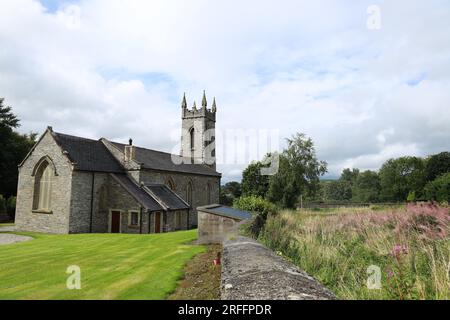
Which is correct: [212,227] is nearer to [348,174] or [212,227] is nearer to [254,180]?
[254,180]

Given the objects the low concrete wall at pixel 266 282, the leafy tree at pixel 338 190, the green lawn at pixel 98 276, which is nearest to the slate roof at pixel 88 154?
the green lawn at pixel 98 276

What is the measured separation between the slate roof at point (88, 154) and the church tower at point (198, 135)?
21.1 metres

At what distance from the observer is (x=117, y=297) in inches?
249

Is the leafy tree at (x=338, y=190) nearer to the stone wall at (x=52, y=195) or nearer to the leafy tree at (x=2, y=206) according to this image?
the leafy tree at (x=2, y=206)

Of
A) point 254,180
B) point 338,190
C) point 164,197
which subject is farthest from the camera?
point 338,190

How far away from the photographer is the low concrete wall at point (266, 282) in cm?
389

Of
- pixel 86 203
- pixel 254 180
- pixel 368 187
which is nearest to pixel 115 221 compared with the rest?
pixel 86 203

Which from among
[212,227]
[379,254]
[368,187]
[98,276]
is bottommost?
[98,276]

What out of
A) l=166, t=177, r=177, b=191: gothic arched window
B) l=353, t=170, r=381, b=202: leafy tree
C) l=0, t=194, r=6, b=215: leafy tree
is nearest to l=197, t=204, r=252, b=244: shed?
l=166, t=177, r=177, b=191: gothic arched window

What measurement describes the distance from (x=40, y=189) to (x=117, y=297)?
82.0 feet

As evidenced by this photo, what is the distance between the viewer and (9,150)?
127 ft

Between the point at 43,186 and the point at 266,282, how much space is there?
91.5ft

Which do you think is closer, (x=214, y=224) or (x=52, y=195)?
(x=214, y=224)
